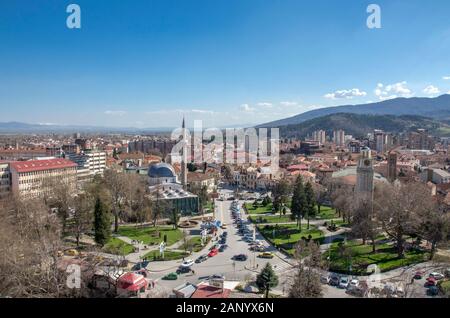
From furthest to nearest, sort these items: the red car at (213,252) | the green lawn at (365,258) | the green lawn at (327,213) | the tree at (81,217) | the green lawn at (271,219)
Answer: the green lawn at (327,213) < the green lawn at (271,219) < the tree at (81,217) < the red car at (213,252) < the green lawn at (365,258)

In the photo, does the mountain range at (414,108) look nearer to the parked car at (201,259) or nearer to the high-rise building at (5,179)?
the high-rise building at (5,179)

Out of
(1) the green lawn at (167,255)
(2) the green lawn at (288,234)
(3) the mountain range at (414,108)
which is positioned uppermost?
(3) the mountain range at (414,108)

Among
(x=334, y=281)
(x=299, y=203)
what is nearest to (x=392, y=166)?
(x=299, y=203)

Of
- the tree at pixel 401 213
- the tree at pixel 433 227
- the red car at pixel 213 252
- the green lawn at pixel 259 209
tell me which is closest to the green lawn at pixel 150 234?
the red car at pixel 213 252

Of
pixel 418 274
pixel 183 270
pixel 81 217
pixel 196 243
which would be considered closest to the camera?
pixel 418 274

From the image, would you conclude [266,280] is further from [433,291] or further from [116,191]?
[116,191]

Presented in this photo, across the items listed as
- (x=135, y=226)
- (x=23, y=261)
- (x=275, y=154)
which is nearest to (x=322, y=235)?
(x=135, y=226)
